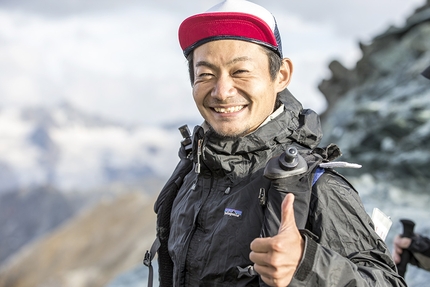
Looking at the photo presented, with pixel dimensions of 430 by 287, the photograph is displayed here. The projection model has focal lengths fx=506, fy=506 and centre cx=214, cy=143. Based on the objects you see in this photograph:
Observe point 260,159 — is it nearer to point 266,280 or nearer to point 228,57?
point 228,57

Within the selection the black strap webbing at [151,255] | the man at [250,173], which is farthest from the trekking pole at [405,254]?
the black strap webbing at [151,255]

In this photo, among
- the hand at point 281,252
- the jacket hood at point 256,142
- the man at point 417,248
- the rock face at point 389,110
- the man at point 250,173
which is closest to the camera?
the hand at point 281,252

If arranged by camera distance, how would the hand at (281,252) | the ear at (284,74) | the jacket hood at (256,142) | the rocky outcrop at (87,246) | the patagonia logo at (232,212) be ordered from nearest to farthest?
the hand at (281,252) → the patagonia logo at (232,212) → the jacket hood at (256,142) → the ear at (284,74) → the rocky outcrop at (87,246)

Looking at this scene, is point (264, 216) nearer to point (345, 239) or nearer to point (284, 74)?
point (345, 239)

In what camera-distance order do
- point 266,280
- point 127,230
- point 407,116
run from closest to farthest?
point 266,280
point 407,116
point 127,230

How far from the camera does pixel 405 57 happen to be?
687 inches

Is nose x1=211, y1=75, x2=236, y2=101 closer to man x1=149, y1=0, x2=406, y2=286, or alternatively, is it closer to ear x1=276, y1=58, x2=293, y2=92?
man x1=149, y1=0, x2=406, y2=286

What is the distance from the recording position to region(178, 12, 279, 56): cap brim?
105 inches

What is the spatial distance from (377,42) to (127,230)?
22612 millimetres

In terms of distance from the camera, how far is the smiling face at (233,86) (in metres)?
2.69

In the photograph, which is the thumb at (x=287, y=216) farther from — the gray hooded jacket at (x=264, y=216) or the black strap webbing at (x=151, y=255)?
the black strap webbing at (x=151, y=255)

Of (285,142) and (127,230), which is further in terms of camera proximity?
(127,230)

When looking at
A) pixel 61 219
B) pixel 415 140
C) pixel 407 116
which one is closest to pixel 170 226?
pixel 415 140

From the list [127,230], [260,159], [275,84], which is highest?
[127,230]
